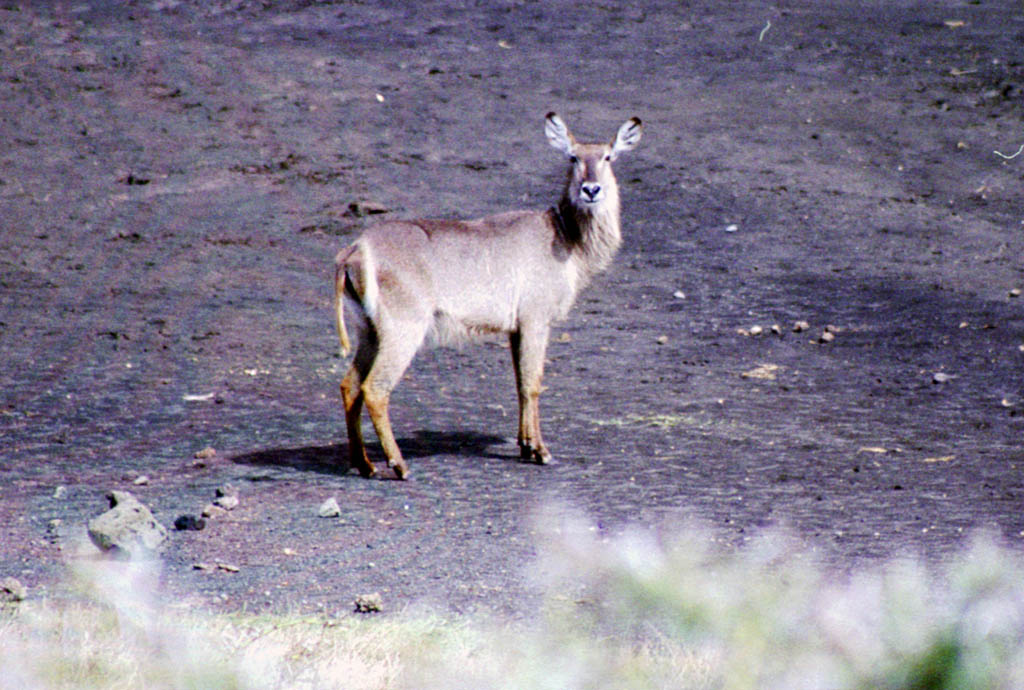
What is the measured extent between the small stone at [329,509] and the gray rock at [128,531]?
2.22 ft

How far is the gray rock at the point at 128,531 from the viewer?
4995mm

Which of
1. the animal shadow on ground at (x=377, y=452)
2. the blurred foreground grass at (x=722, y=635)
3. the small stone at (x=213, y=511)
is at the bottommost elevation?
the animal shadow on ground at (x=377, y=452)

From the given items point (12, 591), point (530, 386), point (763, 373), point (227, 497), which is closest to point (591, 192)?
point (530, 386)

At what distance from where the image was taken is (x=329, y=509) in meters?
5.69

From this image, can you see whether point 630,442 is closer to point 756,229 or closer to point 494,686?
point 756,229

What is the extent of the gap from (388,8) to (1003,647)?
51.5 ft

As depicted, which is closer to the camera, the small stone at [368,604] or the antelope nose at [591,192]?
the small stone at [368,604]

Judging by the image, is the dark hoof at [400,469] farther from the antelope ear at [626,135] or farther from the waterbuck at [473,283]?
the antelope ear at [626,135]

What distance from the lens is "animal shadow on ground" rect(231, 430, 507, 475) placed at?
21.4 feet

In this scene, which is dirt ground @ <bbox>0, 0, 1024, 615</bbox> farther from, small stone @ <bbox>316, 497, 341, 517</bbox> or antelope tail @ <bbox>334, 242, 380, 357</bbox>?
antelope tail @ <bbox>334, 242, 380, 357</bbox>

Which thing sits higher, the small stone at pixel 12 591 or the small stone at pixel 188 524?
the small stone at pixel 12 591

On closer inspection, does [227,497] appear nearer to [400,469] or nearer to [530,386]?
[400,469]

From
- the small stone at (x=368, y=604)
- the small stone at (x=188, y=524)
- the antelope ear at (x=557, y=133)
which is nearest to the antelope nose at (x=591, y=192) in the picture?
the antelope ear at (x=557, y=133)

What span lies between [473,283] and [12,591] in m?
2.84
